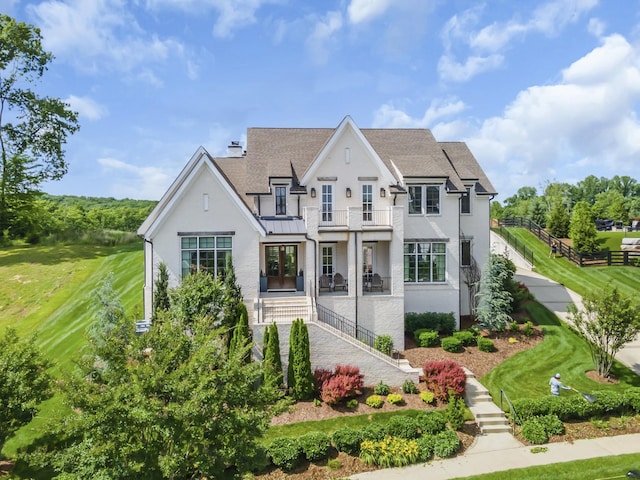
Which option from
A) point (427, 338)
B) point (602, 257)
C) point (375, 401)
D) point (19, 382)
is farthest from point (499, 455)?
point (602, 257)

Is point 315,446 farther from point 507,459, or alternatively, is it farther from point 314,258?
point 314,258

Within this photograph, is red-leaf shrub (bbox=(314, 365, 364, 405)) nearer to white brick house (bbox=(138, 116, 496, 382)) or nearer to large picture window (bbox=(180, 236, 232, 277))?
white brick house (bbox=(138, 116, 496, 382))

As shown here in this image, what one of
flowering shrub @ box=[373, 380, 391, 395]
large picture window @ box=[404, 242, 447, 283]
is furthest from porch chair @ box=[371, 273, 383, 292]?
flowering shrub @ box=[373, 380, 391, 395]

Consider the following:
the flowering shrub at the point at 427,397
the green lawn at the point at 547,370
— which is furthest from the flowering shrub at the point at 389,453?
the green lawn at the point at 547,370

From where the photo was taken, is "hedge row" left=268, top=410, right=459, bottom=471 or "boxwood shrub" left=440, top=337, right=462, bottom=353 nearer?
"hedge row" left=268, top=410, right=459, bottom=471

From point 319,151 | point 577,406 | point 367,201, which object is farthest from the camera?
point 319,151

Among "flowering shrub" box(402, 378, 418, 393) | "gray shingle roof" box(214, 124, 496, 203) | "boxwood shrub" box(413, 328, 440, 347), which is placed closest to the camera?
"flowering shrub" box(402, 378, 418, 393)
